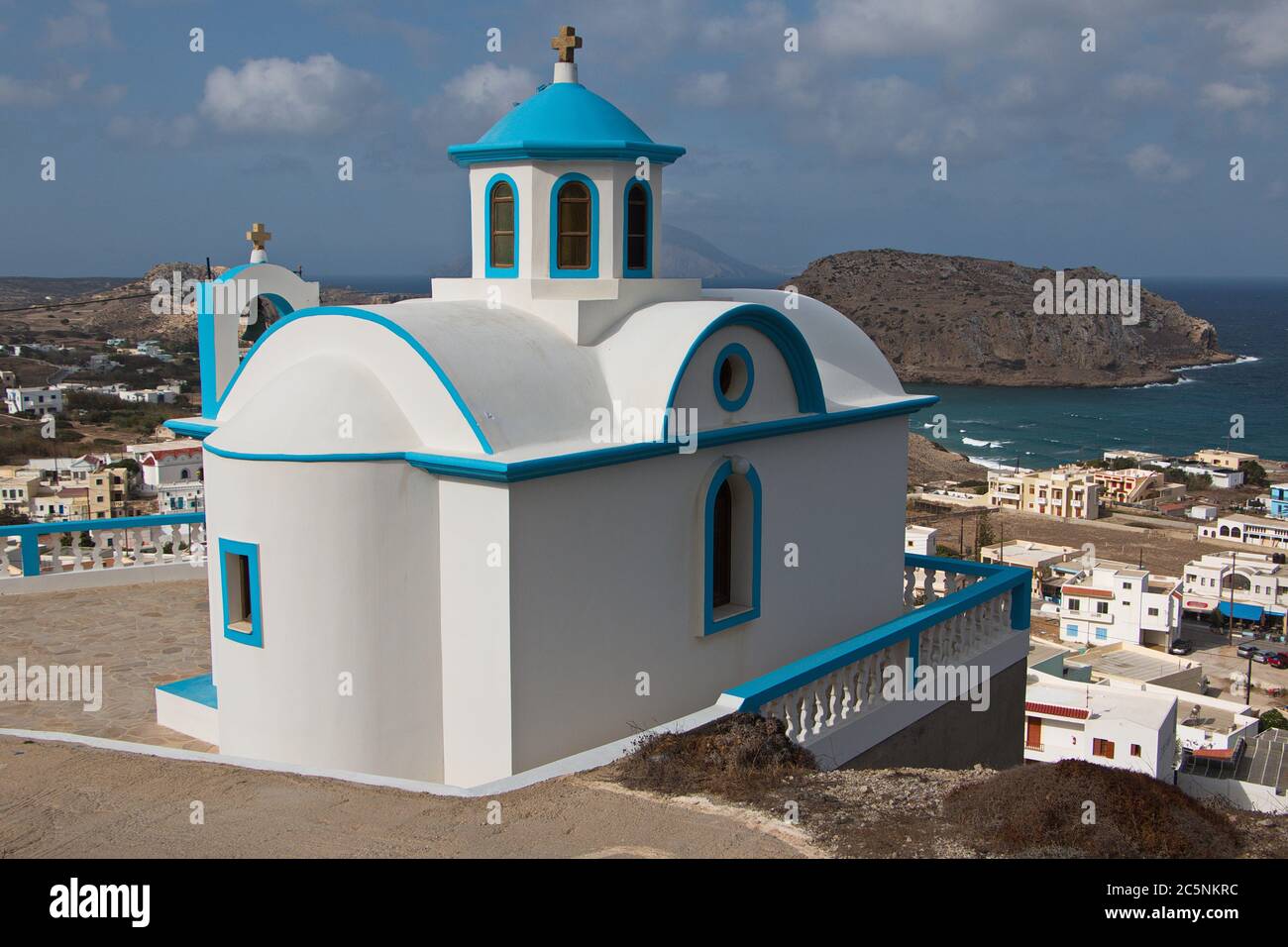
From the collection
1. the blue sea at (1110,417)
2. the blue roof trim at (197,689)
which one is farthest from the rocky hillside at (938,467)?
the blue roof trim at (197,689)

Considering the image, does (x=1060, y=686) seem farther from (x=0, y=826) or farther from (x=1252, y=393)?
(x=1252, y=393)

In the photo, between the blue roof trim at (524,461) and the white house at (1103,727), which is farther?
the white house at (1103,727)

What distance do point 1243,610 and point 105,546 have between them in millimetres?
48738

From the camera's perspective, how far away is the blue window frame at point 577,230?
32.3 ft

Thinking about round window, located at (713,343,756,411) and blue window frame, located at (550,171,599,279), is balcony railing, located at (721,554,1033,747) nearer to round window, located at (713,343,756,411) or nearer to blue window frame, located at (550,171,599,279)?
round window, located at (713,343,756,411)

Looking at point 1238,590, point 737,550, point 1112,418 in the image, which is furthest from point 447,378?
point 1112,418

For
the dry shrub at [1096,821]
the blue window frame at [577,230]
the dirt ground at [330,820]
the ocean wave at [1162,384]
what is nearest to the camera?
the dry shrub at [1096,821]

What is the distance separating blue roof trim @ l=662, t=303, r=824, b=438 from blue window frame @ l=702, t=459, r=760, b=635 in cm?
101

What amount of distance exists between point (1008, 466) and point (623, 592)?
85.0 m

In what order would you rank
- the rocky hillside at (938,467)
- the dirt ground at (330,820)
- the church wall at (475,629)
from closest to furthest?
the dirt ground at (330,820), the church wall at (475,629), the rocky hillside at (938,467)

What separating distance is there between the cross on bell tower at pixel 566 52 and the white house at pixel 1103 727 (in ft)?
59.6

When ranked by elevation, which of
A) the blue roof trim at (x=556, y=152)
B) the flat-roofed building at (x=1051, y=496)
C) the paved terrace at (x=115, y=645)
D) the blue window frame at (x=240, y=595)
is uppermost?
the blue roof trim at (x=556, y=152)

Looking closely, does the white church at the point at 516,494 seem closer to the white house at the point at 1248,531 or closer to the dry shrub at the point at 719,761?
the dry shrub at the point at 719,761
